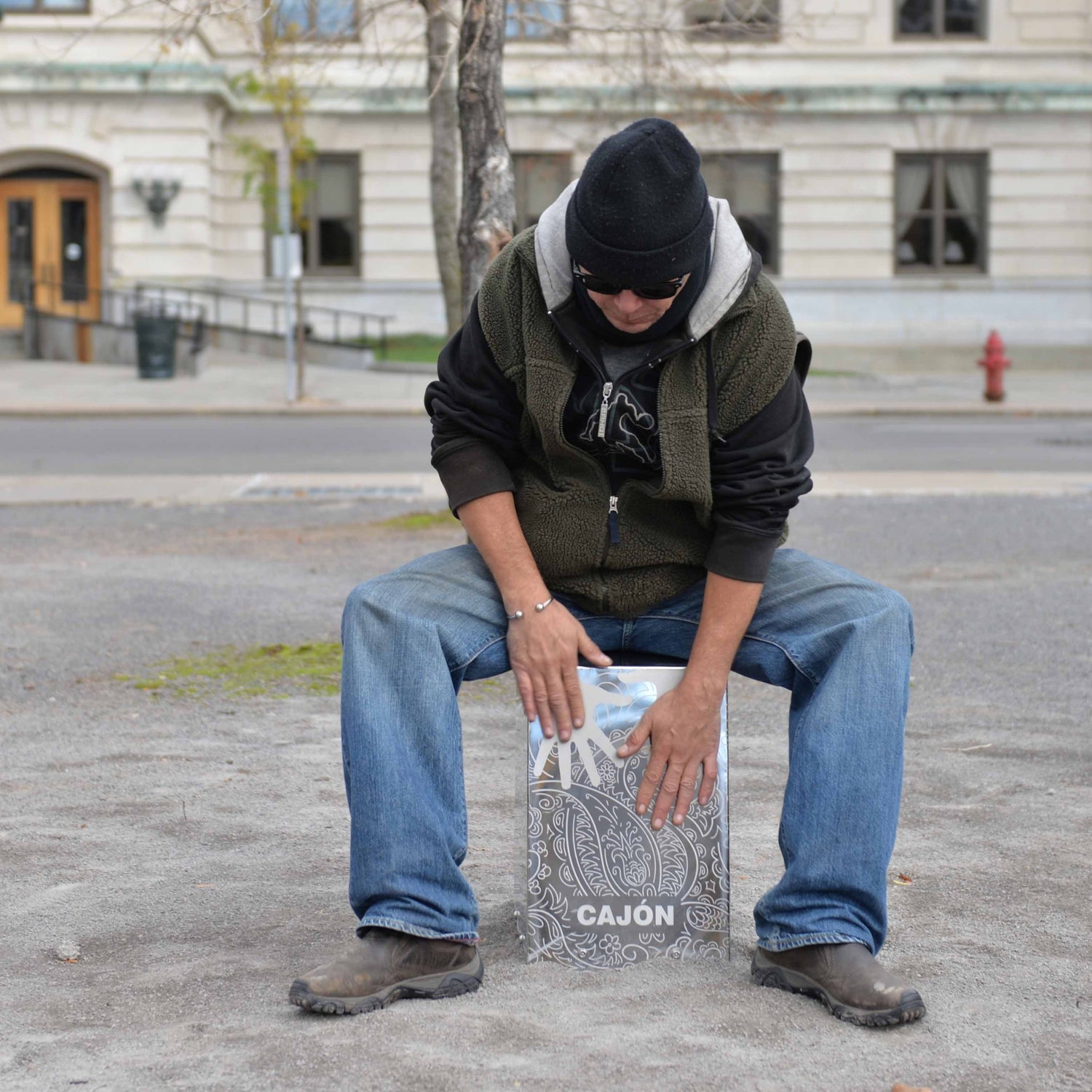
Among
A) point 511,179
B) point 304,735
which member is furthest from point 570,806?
point 511,179

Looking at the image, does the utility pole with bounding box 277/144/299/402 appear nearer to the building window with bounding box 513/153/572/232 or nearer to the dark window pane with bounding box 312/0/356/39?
the dark window pane with bounding box 312/0/356/39

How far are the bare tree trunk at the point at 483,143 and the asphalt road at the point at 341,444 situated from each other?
652 centimetres

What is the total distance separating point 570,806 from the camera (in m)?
3.17

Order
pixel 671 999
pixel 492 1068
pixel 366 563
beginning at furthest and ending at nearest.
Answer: pixel 366 563
pixel 671 999
pixel 492 1068

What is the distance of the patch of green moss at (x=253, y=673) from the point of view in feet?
18.3

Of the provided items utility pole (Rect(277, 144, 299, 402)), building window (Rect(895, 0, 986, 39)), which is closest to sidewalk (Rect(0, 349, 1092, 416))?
utility pole (Rect(277, 144, 299, 402))

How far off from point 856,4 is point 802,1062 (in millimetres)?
31211

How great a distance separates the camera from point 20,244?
30688 millimetres

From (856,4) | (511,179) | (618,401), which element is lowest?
(618,401)

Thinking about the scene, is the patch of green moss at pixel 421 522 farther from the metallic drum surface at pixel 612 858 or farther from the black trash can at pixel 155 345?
the black trash can at pixel 155 345

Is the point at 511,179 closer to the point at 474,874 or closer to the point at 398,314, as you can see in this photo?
the point at 474,874

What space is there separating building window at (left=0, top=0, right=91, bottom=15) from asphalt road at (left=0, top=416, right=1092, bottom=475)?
1129 centimetres

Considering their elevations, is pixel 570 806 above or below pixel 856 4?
below

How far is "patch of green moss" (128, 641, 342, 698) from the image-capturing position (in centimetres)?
558
